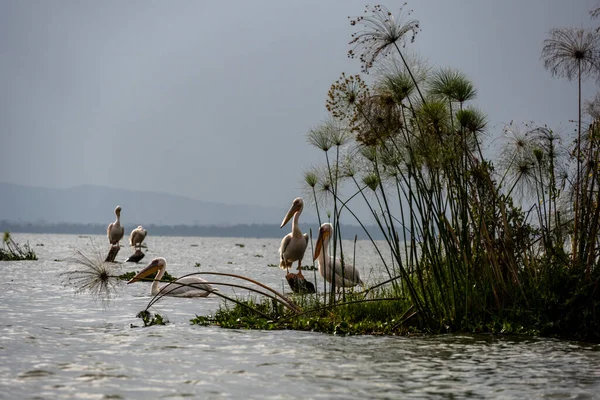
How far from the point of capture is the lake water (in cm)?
773

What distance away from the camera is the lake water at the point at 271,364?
7.73 m

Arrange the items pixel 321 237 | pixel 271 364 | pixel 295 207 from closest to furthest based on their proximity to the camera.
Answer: pixel 271 364 → pixel 321 237 → pixel 295 207

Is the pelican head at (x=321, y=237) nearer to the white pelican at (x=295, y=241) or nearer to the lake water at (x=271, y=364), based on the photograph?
the lake water at (x=271, y=364)

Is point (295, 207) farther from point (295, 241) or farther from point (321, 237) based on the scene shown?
point (321, 237)

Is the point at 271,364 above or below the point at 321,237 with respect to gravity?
below

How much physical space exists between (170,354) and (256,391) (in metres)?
2.53

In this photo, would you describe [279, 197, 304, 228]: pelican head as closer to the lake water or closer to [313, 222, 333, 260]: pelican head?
[313, 222, 333, 260]: pelican head

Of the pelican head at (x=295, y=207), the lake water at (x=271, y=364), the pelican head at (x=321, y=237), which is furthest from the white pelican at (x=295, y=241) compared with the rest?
the lake water at (x=271, y=364)

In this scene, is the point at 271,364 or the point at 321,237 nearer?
the point at 271,364

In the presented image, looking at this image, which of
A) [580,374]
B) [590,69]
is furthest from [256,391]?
[590,69]

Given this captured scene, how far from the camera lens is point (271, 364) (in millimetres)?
9297

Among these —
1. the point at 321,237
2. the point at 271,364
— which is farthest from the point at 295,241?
the point at 271,364

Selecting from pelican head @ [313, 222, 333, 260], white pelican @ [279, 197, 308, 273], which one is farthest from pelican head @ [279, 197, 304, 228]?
pelican head @ [313, 222, 333, 260]

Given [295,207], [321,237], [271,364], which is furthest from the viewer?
[295,207]
